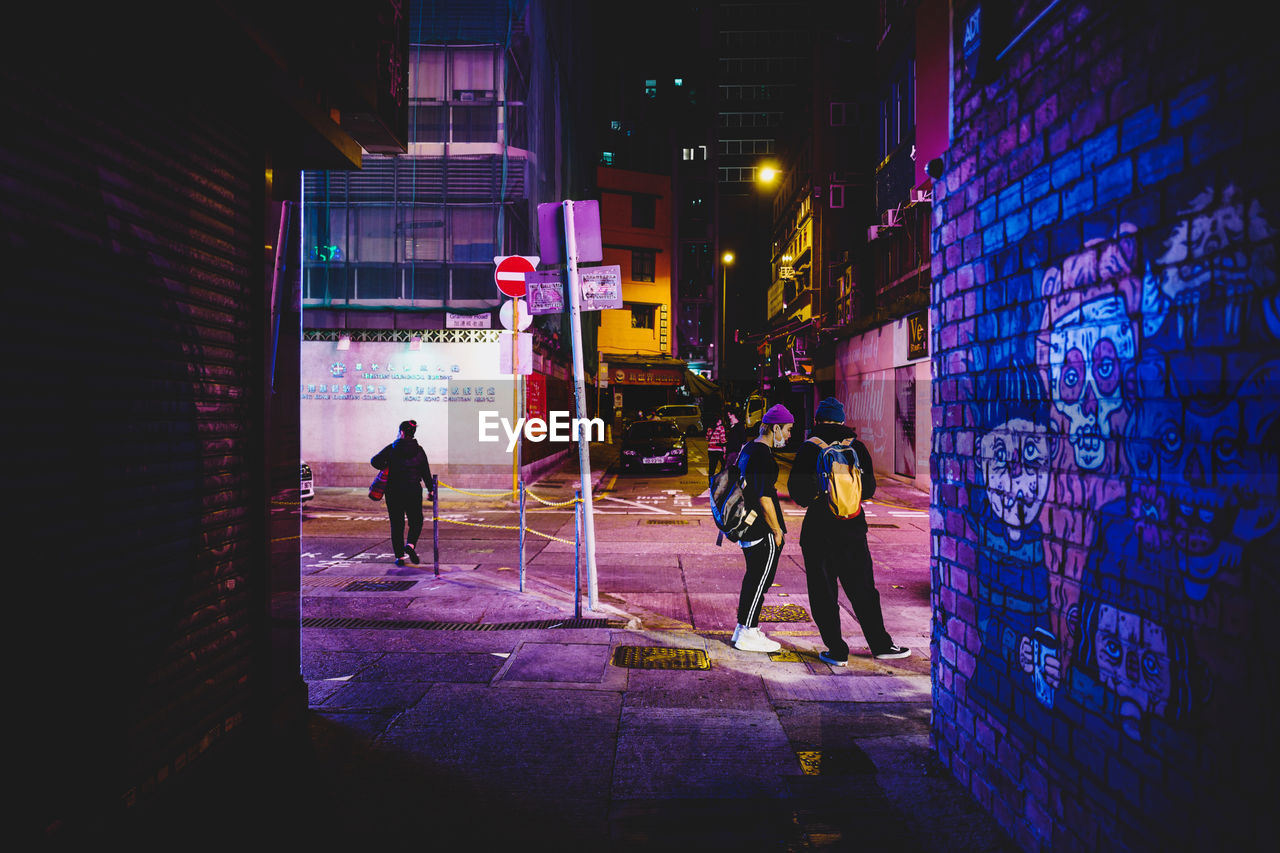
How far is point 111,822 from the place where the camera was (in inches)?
116

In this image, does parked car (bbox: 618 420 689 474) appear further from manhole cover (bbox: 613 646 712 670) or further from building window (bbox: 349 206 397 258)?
manhole cover (bbox: 613 646 712 670)

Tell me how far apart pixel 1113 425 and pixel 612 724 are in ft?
10.9

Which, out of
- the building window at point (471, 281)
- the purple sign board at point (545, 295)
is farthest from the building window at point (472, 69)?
the purple sign board at point (545, 295)

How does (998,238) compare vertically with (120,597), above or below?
above

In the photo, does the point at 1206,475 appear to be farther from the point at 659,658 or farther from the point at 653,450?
the point at 653,450

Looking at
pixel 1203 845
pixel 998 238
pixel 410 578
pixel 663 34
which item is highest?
pixel 663 34

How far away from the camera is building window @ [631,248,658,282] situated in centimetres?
4634

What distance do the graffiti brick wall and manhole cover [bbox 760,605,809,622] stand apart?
3205mm

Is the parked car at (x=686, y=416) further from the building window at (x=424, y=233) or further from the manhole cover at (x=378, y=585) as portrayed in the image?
the manhole cover at (x=378, y=585)

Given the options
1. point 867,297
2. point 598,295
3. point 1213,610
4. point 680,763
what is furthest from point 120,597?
point 867,297

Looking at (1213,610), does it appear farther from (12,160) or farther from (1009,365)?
(12,160)

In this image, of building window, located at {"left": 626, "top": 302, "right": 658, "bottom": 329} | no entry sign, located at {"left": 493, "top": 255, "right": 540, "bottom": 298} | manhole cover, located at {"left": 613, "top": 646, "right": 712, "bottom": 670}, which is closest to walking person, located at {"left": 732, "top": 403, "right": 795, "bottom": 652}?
manhole cover, located at {"left": 613, "top": 646, "right": 712, "bottom": 670}

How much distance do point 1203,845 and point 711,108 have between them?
6431cm

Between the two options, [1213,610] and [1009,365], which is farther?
[1009,365]
